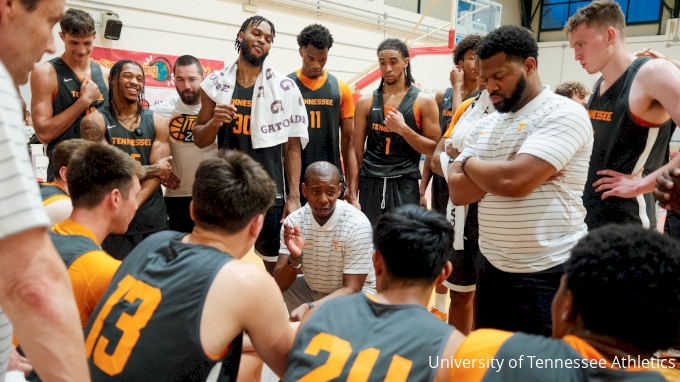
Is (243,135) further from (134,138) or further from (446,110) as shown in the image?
(446,110)

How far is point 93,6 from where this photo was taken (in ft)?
24.1

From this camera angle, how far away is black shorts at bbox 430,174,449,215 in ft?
14.0

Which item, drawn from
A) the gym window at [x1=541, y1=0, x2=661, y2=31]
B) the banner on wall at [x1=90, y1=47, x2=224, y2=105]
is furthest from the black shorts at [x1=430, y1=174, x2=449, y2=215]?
the gym window at [x1=541, y1=0, x2=661, y2=31]

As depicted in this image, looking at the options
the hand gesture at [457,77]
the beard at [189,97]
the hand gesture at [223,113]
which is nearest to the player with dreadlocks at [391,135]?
the hand gesture at [457,77]

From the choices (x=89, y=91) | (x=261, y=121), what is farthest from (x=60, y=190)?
(x=261, y=121)

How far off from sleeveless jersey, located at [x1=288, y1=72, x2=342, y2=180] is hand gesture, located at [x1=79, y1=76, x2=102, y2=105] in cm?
154

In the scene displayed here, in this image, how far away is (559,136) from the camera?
6.89 ft

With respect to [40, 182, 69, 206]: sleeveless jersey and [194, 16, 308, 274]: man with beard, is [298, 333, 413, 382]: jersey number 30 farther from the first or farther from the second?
[194, 16, 308, 274]: man with beard

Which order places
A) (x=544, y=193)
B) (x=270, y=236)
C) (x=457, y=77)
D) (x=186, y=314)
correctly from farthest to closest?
(x=457, y=77) → (x=270, y=236) → (x=544, y=193) → (x=186, y=314)

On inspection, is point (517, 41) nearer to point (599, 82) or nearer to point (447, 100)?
point (599, 82)

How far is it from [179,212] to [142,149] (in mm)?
637

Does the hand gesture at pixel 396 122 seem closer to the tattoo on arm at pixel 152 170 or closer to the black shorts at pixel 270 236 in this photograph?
the black shorts at pixel 270 236

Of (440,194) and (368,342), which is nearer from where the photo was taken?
(368,342)

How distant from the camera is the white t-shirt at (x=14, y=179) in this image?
3.18 ft
